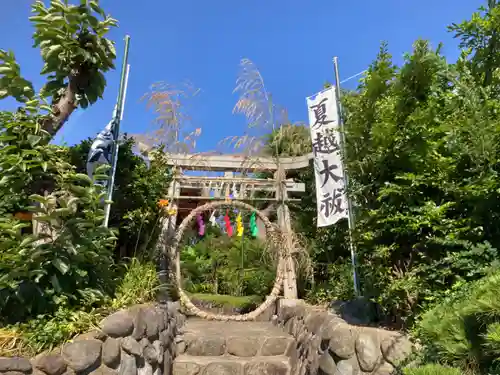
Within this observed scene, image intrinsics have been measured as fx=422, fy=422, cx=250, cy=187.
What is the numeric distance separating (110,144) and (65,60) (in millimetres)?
1062

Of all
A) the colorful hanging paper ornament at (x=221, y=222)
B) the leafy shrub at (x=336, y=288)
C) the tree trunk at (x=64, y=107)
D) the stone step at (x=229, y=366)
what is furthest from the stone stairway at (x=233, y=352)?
the colorful hanging paper ornament at (x=221, y=222)

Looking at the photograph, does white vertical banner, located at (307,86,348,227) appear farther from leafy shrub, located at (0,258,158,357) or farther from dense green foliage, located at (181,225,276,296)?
leafy shrub, located at (0,258,158,357)

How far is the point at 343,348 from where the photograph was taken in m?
3.34

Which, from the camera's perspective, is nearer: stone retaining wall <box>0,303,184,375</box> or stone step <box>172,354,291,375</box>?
stone retaining wall <box>0,303,184,375</box>

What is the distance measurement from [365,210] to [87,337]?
8.01 feet

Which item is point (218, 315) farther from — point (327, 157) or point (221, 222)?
point (221, 222)

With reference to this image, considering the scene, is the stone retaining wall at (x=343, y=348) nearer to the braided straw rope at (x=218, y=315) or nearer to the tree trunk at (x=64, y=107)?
the braided straw rope at (x=218, y=315)

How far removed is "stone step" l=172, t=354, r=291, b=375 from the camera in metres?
4.54

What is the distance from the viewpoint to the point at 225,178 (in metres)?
7.16

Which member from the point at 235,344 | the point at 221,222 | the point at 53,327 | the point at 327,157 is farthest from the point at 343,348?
the point at 221,222

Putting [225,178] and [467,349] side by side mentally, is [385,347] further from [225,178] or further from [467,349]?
[225,178]

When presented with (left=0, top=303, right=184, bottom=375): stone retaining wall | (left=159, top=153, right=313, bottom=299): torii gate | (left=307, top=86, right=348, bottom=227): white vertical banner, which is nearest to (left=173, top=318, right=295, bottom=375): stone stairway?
(left=0, top=303, right=184, bottom=375): stone retaining wall

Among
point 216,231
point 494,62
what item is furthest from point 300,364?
point 216,231

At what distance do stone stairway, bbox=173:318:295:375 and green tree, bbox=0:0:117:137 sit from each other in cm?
287
